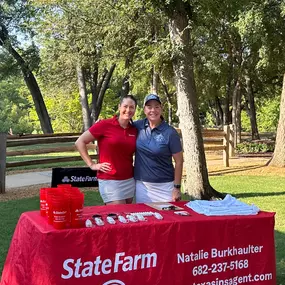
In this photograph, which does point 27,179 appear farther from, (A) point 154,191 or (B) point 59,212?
(B) point 59,212

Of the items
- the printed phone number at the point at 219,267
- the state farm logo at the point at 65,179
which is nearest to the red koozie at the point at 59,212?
the printed phone number at the point at 219,267

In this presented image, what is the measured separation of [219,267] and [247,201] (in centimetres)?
541

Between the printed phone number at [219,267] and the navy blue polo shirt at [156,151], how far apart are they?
1050 millimetres

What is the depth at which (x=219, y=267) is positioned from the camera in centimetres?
335

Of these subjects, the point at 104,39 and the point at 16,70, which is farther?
the point at 16,70

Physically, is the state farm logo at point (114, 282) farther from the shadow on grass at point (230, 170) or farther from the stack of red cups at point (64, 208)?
the shadow on grass at point (230, 170)

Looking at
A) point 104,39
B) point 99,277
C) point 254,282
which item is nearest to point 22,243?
point 99,277

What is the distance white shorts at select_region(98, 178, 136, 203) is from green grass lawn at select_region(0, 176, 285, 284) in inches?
60.7

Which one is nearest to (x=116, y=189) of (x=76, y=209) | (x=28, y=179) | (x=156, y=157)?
(x=156, y=157)

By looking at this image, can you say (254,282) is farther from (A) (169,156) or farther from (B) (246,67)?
(B) (246,67)

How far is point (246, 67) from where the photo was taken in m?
25.9

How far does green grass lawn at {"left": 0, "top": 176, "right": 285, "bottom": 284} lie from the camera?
18.2 feet

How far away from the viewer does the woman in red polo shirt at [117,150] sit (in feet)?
13.5

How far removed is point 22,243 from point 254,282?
5.97 ft
